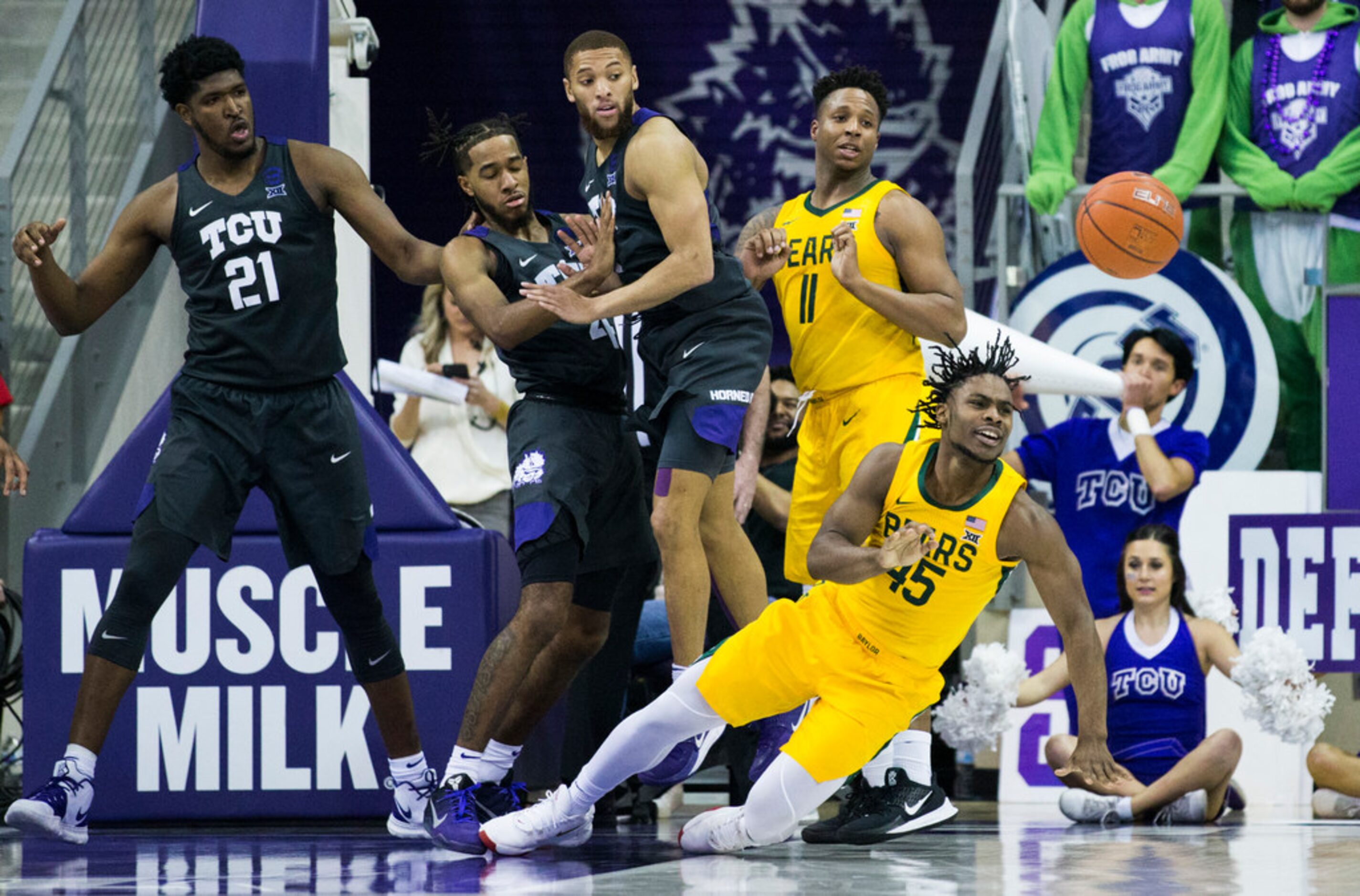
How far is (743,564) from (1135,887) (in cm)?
165

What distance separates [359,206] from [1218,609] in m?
3.57

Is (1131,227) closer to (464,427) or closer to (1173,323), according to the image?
(1173,323)

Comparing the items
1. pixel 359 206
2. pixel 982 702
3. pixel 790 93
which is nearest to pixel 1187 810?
pixel 982 702

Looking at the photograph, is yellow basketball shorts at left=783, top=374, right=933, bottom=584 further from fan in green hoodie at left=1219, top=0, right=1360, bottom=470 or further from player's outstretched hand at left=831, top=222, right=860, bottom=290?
fan in green hoodie at left=1219, top=0, right=1360, bottom=470

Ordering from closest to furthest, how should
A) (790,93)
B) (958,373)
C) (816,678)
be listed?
(816,678), (958,373), (790,93)

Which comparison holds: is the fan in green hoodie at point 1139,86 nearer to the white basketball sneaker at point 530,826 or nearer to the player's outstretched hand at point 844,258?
the player's outstretched hand at point 844,258

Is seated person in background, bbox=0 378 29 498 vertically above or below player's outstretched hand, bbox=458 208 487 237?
below

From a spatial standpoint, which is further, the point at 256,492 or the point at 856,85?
the point at 256,492

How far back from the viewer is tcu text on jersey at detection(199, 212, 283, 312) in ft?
16.2

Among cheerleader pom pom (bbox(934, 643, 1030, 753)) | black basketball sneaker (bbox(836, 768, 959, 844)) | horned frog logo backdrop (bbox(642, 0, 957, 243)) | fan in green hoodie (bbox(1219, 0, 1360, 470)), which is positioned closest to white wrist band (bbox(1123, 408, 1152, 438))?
cheerleader pom pom (bbox(934, 643, 1030, 753))

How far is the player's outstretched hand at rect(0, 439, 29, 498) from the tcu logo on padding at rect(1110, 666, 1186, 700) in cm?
374

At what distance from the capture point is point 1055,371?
7.30 metres

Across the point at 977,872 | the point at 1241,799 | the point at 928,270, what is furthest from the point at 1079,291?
the point at 977,872

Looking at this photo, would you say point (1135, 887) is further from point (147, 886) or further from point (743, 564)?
point (147, 886)
